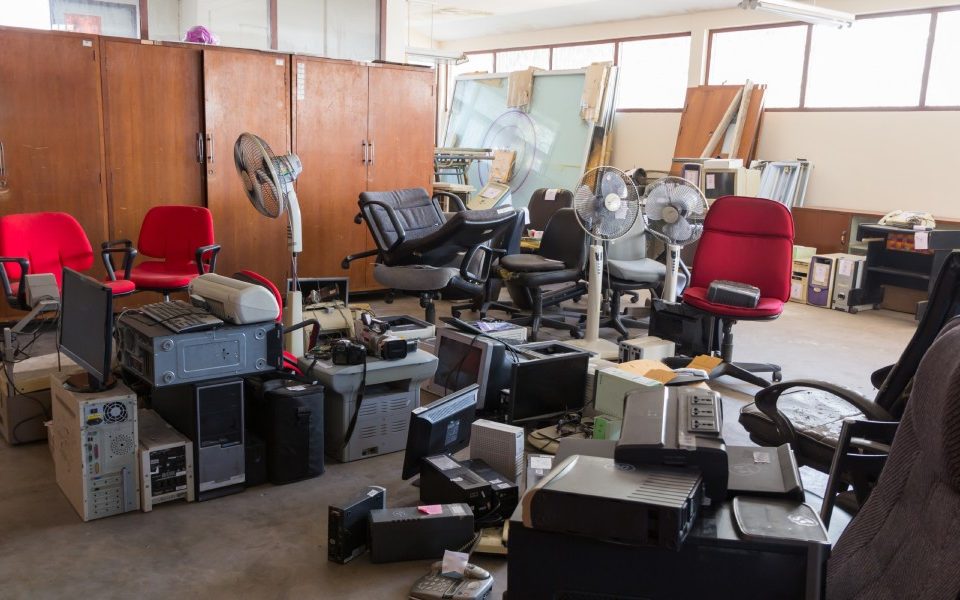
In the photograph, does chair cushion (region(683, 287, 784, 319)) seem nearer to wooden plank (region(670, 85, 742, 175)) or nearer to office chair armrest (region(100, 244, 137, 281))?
office chair armrest (region(100, 244, 137, 281))

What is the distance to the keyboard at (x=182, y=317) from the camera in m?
2.78

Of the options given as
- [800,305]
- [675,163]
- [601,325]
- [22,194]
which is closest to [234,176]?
[22,194]

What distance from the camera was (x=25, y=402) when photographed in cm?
342

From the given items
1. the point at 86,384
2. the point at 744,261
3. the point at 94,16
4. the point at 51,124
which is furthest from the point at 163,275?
the point at 744,261

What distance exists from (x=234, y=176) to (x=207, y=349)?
339 centimetres

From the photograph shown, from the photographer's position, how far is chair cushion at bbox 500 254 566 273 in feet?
Result: 17.6

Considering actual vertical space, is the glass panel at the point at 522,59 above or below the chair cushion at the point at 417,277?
above

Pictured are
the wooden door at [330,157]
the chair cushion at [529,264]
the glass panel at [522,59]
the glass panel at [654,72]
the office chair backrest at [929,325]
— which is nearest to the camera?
the office chair backrest at [929,325]

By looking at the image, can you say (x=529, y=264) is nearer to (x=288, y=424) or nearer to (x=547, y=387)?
(x=547, y=387)

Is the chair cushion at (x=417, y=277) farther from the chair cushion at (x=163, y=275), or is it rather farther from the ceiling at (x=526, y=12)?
the ceiling at (x=526, y=12)

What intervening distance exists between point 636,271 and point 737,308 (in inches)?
46.9

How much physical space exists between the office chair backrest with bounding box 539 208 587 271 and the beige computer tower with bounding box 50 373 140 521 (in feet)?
11.0

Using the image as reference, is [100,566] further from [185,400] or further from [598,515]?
[598,515]

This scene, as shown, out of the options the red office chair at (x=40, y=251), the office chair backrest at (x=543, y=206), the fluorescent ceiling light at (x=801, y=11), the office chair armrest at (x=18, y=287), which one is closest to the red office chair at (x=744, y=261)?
the office chair backrest at (x=543, y=206)
